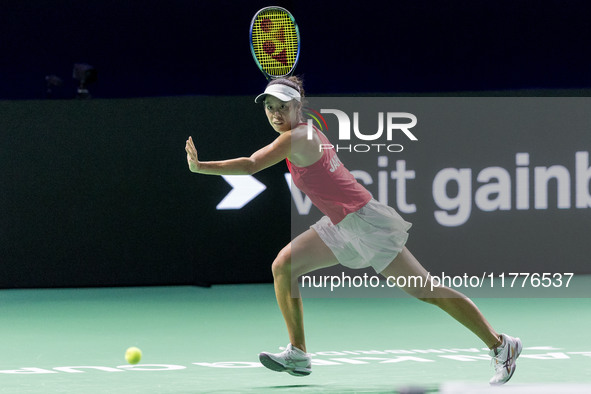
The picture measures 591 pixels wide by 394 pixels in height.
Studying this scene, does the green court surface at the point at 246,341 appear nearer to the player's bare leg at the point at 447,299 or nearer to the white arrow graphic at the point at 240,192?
the player's bare leg at the point at 447,299

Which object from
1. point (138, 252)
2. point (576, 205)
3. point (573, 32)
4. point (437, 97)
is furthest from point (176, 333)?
point (573, 32)

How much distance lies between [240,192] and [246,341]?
2.90 m

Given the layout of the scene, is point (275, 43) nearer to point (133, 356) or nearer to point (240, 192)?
point (133, 356)

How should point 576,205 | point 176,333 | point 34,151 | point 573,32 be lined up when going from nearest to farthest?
1. point 176,333
2. point 34,151
3. point 576,205
4. point 573,32

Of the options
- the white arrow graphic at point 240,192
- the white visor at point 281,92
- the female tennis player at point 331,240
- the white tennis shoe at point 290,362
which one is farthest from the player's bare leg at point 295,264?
A: the white arrow graphic at point 240,192

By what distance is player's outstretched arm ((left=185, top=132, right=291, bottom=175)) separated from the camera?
5727mm

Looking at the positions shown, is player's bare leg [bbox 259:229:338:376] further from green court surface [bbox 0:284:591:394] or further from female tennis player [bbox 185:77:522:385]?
green court surface [bbox 0:284:591:394]

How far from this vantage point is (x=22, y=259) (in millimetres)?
10234

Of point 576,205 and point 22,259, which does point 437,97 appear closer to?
point 576,205

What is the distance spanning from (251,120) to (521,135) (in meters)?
2.42

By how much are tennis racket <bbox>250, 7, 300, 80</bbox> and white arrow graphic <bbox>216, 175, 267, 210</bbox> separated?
3175 millimetres

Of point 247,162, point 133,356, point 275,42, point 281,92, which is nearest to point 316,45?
point 275,42

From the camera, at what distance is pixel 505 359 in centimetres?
595

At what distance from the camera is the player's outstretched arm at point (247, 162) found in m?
5.73
